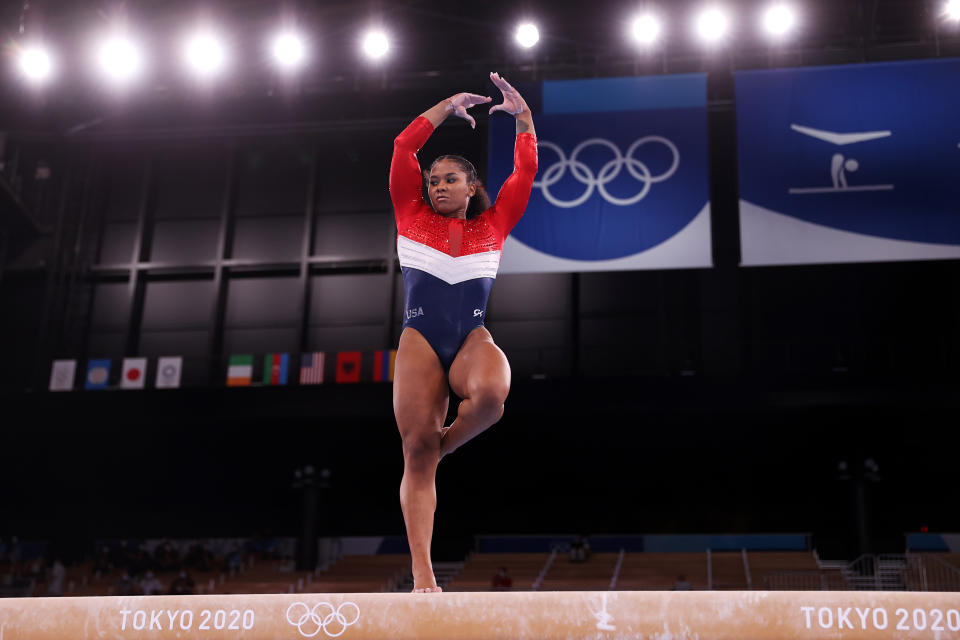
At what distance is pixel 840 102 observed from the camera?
14148mm

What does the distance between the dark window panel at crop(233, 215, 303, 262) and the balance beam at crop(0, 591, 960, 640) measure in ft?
58.3

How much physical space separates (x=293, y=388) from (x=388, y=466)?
4033mm

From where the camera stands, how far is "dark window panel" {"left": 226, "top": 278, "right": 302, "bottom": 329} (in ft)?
65.7

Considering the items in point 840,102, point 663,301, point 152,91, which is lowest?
point 663,301

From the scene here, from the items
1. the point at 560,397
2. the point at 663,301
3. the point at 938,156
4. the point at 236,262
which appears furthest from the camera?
the point at 236,262

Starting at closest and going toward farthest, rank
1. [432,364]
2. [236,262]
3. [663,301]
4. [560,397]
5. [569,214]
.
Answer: [432,364], [569,214], [560,397], [663,301], [236,262]

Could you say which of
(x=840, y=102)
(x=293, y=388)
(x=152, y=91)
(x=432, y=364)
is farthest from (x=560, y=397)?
(x=432, y=364)

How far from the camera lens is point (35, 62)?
49.3 feet

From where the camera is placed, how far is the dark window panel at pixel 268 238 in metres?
20.5

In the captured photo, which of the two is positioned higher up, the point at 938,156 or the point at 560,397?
the point at 938,156

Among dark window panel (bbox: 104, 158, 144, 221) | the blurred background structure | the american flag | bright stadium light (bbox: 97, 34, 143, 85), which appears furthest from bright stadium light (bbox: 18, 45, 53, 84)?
the american flag

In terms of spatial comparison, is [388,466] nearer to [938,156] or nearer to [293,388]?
[293,388]

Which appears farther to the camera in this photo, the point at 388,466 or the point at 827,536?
the point at 388,466

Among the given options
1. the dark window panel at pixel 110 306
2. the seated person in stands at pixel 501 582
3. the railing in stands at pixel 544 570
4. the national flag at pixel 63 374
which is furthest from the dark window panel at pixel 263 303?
the railing in stands at pixel 544 570
